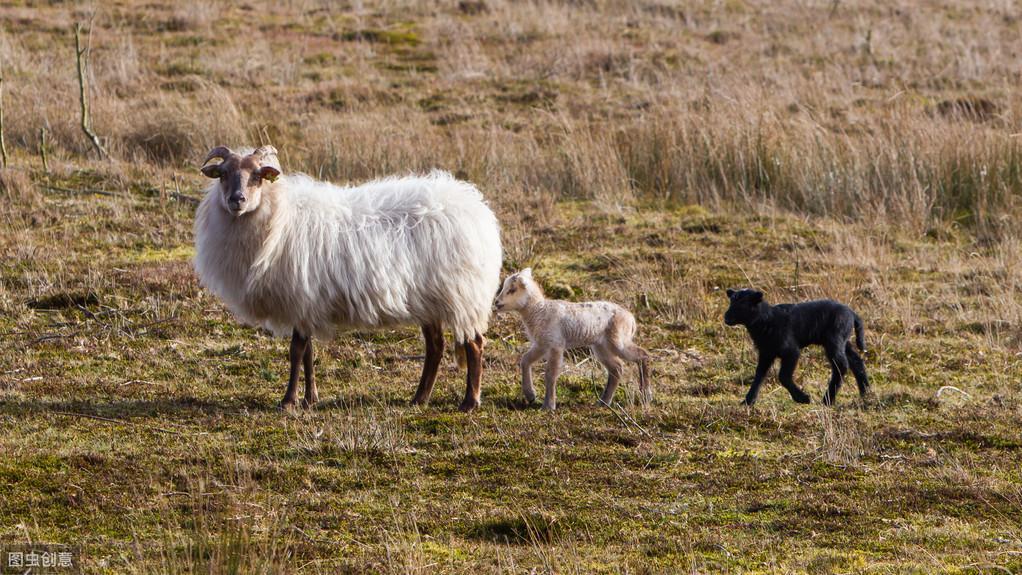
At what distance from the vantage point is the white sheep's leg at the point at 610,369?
8.92 m

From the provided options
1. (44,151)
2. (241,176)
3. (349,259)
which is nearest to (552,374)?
(349,259)

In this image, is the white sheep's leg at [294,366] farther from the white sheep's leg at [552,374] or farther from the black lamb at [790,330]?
the black lamb at [790,330]

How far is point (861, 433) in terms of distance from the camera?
8266mm

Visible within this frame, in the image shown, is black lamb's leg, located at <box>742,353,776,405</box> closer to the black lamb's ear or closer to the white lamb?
the white lamb

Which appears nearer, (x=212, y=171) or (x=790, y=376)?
(x=212, y=171)

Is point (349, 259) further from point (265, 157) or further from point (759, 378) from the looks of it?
point (759, 378)

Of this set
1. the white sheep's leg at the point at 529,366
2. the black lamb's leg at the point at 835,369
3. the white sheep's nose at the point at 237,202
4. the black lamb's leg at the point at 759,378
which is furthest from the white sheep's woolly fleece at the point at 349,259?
the black lamb's leg at the point at 835,369

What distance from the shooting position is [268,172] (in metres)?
8.61

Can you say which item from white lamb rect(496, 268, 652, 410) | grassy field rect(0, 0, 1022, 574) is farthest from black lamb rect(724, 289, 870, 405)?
white lamb rect(496, 268, 652, 410)

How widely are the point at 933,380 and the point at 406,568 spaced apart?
18.8 ft

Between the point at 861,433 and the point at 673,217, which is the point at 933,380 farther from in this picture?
the point at 673,217

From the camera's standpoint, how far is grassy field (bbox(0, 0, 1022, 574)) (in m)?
6.64

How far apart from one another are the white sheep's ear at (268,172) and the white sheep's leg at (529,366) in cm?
218

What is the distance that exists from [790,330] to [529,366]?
1.90 metres
